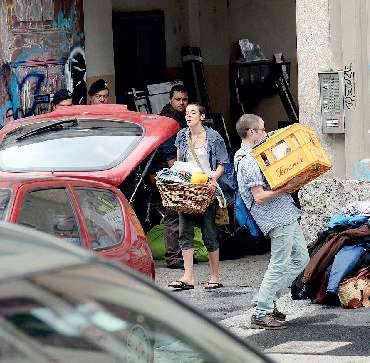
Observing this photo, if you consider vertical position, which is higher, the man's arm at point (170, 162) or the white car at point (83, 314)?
the white car at point (83, 314)

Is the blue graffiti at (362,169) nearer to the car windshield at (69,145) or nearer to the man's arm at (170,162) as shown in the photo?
the man's arm at (170,162)

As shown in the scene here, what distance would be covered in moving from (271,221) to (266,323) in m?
0.83

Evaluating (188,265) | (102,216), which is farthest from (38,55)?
(102,216)

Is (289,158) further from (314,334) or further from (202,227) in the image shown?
(202,227)

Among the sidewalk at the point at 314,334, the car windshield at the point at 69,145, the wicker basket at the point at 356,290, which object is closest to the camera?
the sidewalk at the point at 314,334

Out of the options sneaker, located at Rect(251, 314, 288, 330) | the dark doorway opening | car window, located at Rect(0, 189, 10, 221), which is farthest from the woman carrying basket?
the dark doorway opening

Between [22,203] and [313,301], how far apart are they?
339cm

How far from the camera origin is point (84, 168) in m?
11.2

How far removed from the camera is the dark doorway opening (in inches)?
695

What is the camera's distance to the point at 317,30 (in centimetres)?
1232

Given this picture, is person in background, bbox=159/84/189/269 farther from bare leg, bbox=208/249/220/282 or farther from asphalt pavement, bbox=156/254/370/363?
bare leg, bbox=208/249/220/282

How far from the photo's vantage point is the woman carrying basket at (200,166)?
11984 mm

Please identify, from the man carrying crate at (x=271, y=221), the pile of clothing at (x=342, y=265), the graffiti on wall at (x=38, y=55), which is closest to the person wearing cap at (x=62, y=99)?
the graffiti on wall at (x=38, y=55)

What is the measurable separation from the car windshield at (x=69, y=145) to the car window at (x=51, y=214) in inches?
85.7
